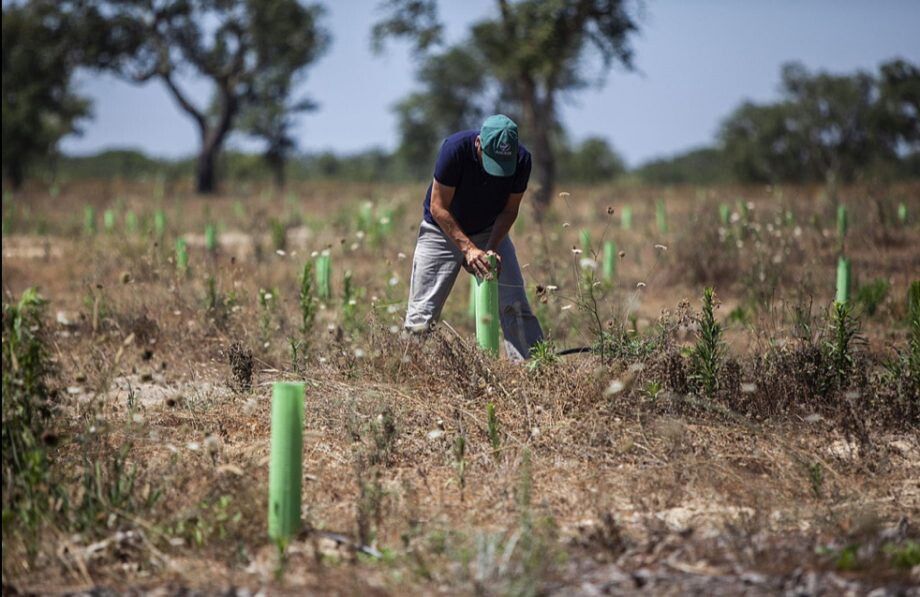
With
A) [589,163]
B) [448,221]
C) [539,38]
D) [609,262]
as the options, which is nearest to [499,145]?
[448,221]

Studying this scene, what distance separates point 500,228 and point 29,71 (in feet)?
95.1

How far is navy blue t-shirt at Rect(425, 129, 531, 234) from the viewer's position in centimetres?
536

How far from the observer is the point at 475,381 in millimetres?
4938

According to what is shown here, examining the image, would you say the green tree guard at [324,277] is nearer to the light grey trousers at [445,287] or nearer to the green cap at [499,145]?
the light grey trousers at [445,287]

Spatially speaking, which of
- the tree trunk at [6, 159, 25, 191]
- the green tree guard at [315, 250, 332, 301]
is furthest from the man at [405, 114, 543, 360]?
the tree trunk at [6, 159, 25, 191]

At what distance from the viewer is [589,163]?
79.6 m

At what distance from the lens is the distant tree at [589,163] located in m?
78.8

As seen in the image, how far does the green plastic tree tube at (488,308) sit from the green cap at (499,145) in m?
0.47

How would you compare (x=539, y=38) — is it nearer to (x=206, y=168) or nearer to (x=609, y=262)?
(x=609, y=262)

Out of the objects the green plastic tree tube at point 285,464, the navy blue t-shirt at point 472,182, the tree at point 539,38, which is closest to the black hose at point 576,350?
the navy blue t-shirt at point 472,182

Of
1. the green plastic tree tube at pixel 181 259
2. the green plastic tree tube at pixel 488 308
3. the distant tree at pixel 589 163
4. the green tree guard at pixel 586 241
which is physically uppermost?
the distant tree at pixel 589 163

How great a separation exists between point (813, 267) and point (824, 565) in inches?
220

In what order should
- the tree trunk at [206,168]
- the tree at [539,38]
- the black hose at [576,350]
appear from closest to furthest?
1. the black hose at [576,350]
2. the tree at [539,38]
3. the tree trunk at [206,168]

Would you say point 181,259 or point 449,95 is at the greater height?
point 449,95
